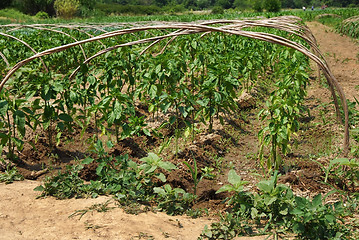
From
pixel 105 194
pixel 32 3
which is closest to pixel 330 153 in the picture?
pixel 105 194

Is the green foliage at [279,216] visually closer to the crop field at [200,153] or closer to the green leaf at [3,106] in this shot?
the crop field at [200,153]

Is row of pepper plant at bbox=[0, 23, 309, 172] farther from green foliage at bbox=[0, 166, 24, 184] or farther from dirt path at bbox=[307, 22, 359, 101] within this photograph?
dirt path at bbox=[307, 22, 359, 101]

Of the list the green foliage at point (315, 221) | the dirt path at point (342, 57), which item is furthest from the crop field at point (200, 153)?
the dirt path at point (342, 57)

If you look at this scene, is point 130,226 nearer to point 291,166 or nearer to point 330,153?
point 291,166

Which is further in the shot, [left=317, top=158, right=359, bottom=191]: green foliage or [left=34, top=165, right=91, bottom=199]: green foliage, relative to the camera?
[left=317, top=158, right=359, bottom=191]: green foliage

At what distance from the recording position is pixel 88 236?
7.56 feet

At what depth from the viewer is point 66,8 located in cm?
4275

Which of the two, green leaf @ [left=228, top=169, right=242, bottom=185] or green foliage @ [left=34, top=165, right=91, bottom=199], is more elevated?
green leaf @ [left=228, top=169, right=242, bottom=185]

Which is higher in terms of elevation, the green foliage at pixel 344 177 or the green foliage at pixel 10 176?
the green foliage at pixel 344 177

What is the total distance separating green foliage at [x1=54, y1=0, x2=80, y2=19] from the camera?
4297cm

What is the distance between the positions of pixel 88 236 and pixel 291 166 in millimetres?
2427

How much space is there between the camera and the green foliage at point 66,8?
4297 centimetres

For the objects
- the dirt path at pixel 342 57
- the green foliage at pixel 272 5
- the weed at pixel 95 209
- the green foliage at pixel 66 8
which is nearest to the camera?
the weed at pixel 95 209

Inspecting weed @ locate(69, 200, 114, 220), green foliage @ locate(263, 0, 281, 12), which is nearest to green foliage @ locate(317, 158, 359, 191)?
weed @ locate(69, 200, 114, 220)
